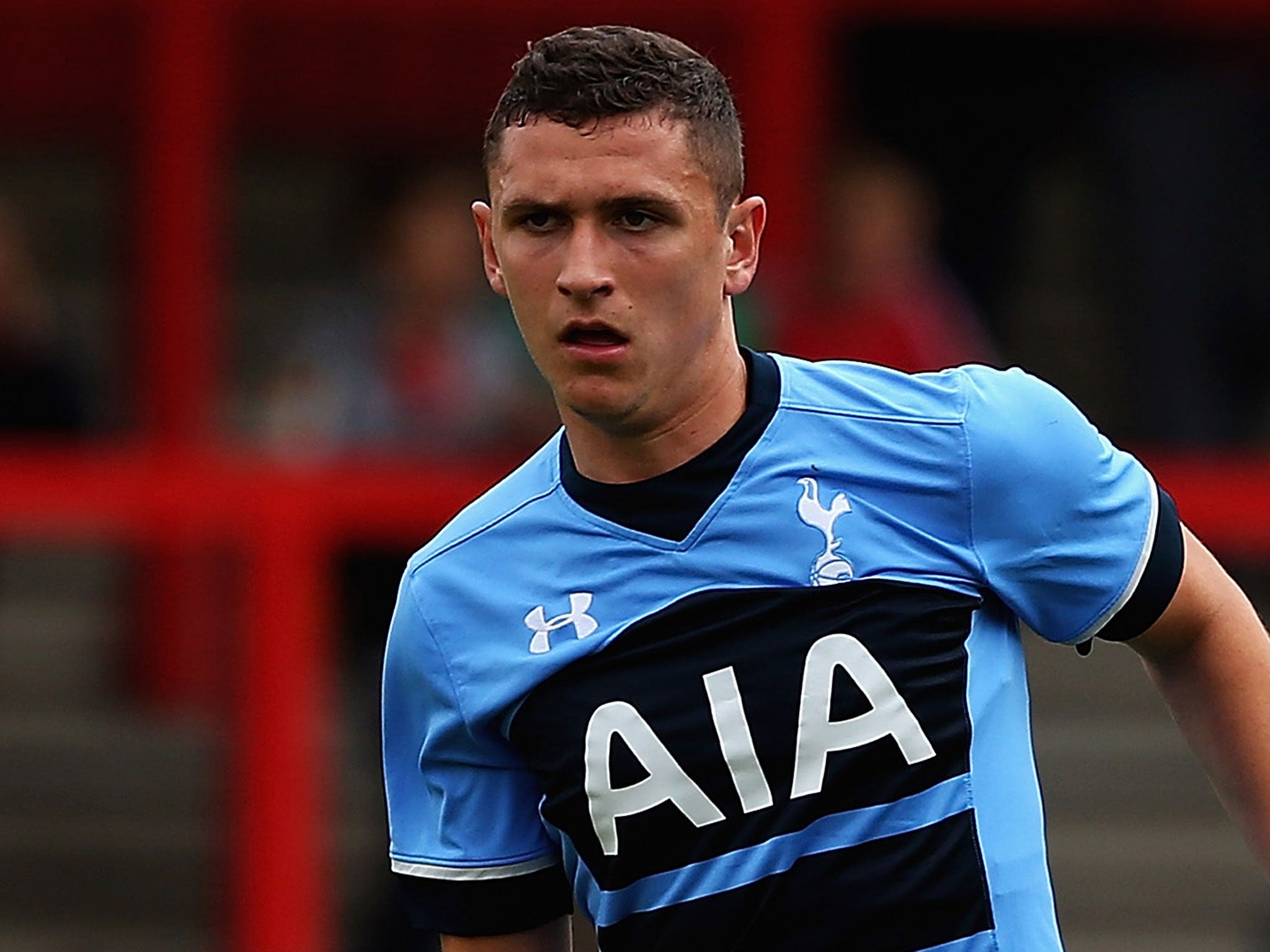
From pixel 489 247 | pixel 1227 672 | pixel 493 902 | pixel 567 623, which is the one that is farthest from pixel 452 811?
pixel 1227 672

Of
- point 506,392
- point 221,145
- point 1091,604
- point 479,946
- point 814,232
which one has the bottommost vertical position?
point 479,946

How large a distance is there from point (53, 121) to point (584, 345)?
267 inches

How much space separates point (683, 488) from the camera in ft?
8.91

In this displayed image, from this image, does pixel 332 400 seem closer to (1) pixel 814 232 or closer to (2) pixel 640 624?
(1) pixel 814 232

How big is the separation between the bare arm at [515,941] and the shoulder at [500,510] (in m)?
0.46

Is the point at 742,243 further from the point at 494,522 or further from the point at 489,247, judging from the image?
the point at 494,522

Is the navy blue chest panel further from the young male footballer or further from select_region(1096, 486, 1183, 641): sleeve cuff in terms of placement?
select_region(1096, 486, 1183, 641): sleeve cuff

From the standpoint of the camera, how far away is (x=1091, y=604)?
271cm

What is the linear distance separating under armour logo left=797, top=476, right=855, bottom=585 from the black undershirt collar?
0.09 m

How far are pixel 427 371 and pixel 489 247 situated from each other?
4.02m

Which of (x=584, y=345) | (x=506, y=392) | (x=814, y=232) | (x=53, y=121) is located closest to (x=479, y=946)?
(x=584, y=345)

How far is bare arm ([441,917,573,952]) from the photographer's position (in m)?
2.88

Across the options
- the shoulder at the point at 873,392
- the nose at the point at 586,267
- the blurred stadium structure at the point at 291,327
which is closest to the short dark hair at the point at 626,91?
the nose at the point at 586,267

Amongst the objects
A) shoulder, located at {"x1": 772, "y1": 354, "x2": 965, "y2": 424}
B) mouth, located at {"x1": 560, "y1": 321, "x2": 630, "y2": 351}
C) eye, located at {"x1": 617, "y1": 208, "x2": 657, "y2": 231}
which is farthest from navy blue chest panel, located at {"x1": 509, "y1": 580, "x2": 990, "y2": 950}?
eye, located at {"x1": 617, "y1": 208, "x2": 657, "y2": 231}
